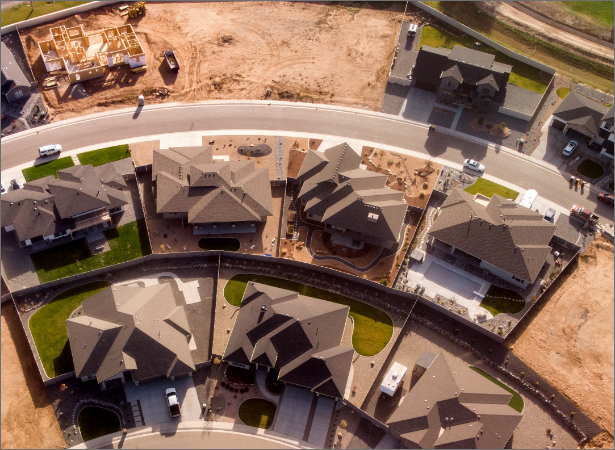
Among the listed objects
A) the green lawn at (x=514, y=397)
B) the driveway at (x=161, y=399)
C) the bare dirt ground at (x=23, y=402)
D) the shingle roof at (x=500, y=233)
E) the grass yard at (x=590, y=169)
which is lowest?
the bare dirt ground at (x=23, y=402)

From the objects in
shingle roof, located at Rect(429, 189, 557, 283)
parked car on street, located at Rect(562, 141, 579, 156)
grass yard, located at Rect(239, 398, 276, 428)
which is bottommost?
grass yard, located at Rect(239, 398, 276, 428)

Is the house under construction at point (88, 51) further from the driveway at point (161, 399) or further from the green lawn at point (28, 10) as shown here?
the driveway at point (161, 399)

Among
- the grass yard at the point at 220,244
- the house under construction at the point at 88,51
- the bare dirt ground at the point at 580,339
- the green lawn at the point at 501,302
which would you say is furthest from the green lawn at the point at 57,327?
the bare dirt ground at the point at 580,339

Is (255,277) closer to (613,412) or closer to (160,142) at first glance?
(160,142)

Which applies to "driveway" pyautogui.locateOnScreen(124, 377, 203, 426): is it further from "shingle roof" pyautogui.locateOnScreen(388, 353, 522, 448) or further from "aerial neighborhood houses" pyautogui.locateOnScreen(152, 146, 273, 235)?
"shingle roof" pyautogui.locateOnScreen(388, 353, 522, 448)

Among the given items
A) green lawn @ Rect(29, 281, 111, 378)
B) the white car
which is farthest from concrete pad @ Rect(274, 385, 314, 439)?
the white car

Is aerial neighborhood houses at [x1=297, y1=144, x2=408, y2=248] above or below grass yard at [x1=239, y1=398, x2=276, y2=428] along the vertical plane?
above

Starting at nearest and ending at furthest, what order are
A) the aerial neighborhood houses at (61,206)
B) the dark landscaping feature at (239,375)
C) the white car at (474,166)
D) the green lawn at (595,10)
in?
1. the dark landscaping feature at (239,375)
2. the aerial neighborhood houses at (61,206)
3. the white car at (474,166)
4. the green lawn at (595,10)
